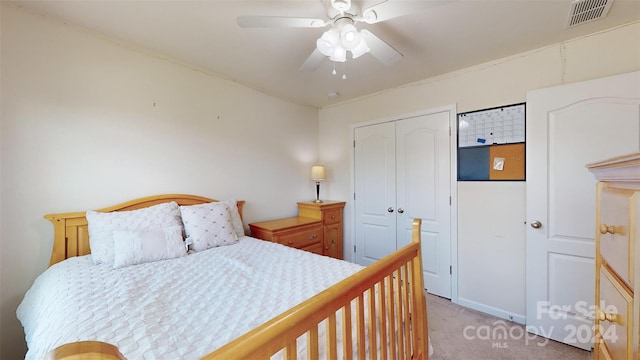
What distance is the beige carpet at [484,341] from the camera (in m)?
1.81

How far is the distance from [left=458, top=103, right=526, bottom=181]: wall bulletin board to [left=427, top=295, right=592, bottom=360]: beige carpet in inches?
51.5

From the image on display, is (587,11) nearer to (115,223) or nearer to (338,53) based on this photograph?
(338,53)

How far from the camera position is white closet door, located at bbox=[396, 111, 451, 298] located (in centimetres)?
265

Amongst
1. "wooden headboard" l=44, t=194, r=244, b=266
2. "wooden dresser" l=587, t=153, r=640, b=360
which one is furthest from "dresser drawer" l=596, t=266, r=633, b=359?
"wooden headboard" l=44, t=194, r=244, b=266

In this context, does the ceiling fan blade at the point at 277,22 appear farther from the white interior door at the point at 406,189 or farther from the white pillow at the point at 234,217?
the white interior door at the point at 406,189

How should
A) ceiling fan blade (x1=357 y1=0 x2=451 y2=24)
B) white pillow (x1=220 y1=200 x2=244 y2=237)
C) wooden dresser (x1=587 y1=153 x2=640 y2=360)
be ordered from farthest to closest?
1. white pillow (x1=220 y1=200 x2=244 y2=237)
2. ceiling fan blade (x1=357 y1=0 x2=451 y2=24)
3. wooden dresser (x1=587 y1=153 x2=640 y2=360)

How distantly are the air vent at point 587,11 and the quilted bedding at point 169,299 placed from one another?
7.41 ft

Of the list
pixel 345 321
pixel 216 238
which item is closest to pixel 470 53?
pixel 345 321

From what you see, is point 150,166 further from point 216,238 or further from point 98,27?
point 98,27

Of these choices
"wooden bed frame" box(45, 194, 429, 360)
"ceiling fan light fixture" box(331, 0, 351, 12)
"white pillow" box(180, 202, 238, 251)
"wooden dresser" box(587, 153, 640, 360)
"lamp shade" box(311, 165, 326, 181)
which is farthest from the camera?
"lamp shade" box(311, 165, 326, 181)

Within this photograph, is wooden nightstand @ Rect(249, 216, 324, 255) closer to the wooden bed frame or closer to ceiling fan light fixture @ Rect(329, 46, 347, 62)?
the wooden bed frame

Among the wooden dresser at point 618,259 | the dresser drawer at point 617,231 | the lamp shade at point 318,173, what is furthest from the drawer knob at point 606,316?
the lamp shade at point 318,173

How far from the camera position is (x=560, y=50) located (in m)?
2.03

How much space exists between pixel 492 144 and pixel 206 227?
2726 millimetres
